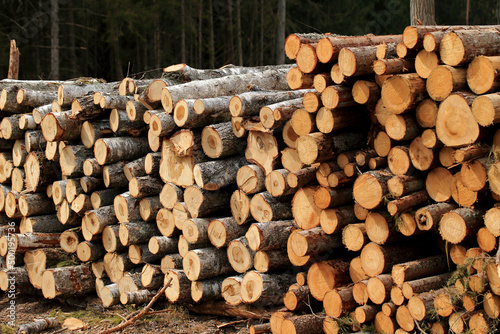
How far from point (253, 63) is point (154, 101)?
20.5 metres

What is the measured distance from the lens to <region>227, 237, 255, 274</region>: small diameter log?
4922mm

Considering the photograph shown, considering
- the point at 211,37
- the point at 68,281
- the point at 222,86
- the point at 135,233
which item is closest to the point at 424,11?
the point at 222,86

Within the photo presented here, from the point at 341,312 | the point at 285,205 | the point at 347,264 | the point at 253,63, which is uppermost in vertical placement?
the point at 253,63

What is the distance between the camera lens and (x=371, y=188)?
12.8 ft

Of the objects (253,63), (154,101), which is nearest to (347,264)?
(154,101)

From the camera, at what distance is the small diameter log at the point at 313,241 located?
4293 mm

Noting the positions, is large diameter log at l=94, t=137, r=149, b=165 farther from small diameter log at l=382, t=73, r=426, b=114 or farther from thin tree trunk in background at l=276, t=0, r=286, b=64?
thin tree trunk in background at l=276, t=0, r=286, b=64

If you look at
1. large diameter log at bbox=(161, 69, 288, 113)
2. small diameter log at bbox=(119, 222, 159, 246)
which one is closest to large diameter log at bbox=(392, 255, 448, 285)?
large diameter log at bbox=(161, 69, 288, 113)

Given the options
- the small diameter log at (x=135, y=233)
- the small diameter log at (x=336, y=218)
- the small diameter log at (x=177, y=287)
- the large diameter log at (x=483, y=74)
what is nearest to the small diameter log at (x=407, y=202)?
the small diameter log at (x=336, y=218)

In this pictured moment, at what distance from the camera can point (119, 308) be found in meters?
5.86

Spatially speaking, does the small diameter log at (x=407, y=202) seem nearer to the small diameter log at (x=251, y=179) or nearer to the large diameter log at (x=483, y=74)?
the large diameter log at (x=483, y=74)

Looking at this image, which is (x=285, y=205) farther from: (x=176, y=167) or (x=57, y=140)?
(x=57, y=140)

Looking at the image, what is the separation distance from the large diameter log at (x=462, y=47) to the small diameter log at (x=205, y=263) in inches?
110

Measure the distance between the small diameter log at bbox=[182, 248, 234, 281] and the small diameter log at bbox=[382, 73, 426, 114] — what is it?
91.7 inches
